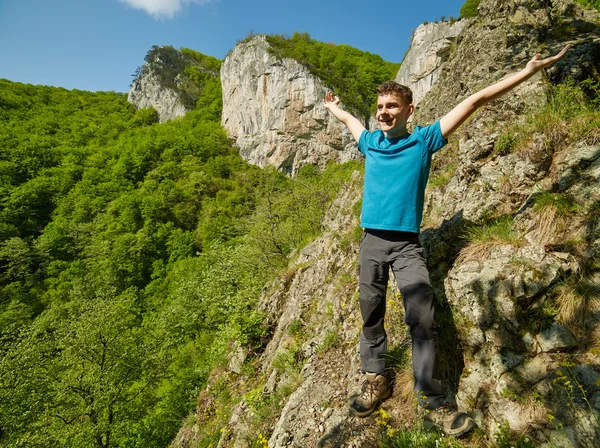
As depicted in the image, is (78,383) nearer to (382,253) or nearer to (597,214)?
(382,253)

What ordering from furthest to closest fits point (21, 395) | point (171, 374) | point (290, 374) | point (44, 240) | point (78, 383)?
point (44, 240) → point (171, 374) → point (78, 383) → point (21, 395) → point (290, 374)

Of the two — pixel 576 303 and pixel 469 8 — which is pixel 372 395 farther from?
pixel 469 8

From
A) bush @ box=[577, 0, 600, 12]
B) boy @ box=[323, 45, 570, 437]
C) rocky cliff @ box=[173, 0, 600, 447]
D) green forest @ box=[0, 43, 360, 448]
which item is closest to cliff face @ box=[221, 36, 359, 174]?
green forest @ box=[0, 43, 360, 448]

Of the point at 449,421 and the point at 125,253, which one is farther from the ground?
the point at 449,421

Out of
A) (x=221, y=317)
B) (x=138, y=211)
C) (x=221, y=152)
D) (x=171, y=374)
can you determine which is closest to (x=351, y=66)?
(x=221, y=152)

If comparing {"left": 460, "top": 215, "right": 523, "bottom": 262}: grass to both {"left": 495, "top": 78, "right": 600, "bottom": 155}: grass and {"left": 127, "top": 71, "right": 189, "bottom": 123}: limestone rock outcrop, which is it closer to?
{"left": 495, "top": 78, "right": 600, "bottom": 155}: grass

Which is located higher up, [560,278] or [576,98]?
[576,98]

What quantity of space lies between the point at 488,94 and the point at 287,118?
5332 cm

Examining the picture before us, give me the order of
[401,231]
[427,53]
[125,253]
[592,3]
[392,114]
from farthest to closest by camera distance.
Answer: [125,253] → [427,53] → [592,3] → [392,114] → [401,231]

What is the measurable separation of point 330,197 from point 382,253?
24158mm

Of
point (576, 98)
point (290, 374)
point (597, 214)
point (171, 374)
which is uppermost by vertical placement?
point (576, 98)

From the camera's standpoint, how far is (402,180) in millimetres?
2545

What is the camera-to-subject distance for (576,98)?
362 cm

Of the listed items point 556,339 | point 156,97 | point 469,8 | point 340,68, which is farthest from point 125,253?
point 156,97
